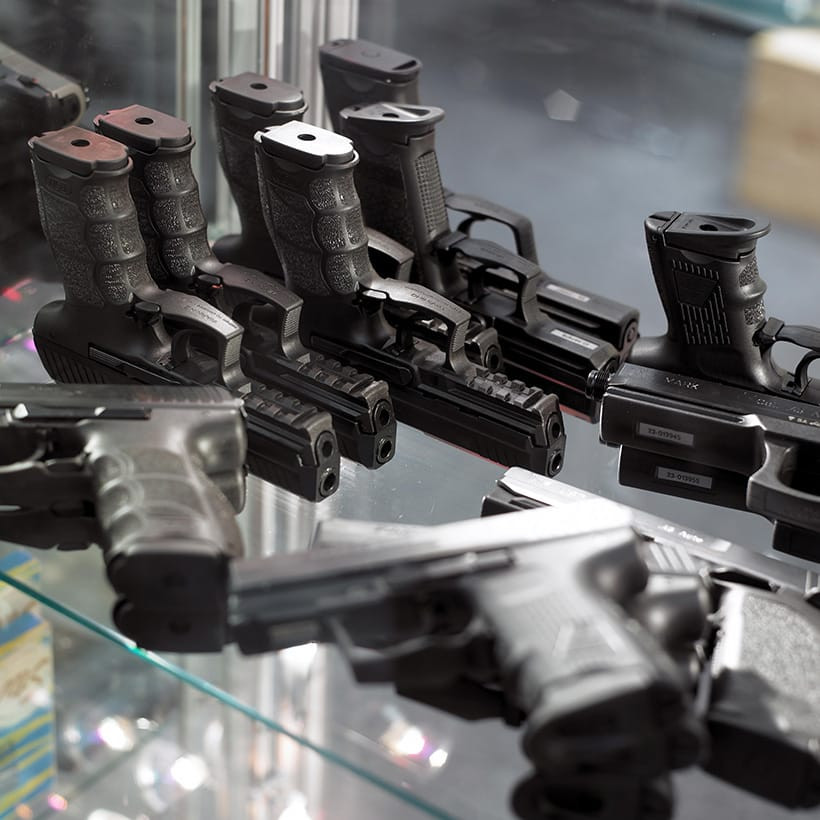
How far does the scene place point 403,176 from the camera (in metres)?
2.73

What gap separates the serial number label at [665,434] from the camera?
2363 millimetres

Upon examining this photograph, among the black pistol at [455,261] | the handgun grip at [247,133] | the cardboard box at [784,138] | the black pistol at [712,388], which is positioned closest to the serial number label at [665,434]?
the black pistol at [712,388]

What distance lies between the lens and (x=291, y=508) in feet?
7.43

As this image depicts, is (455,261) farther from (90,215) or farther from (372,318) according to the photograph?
(90,215)

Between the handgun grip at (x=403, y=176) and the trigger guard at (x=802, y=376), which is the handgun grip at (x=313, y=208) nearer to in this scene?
the handgun grip at (x=403, y=176)

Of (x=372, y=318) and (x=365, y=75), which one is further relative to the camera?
(x=365, y=75)

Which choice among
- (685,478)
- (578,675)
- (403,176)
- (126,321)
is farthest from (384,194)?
(578,675)

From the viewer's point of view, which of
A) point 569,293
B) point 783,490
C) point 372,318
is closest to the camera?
A: point 783,490

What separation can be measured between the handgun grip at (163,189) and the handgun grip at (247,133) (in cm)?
14

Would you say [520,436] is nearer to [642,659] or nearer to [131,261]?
[131,261]

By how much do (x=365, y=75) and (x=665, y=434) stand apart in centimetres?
105

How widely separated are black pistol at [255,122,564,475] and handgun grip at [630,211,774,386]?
0.83ft

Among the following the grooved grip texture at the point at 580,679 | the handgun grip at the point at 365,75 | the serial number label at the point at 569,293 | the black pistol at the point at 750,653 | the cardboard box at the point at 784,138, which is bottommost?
the cardboard box at the point at 784,138

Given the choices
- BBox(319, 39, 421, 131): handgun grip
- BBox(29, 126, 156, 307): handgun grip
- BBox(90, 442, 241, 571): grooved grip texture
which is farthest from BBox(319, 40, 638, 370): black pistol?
BBox(90, 442, 241, 571): grooved grip texture
